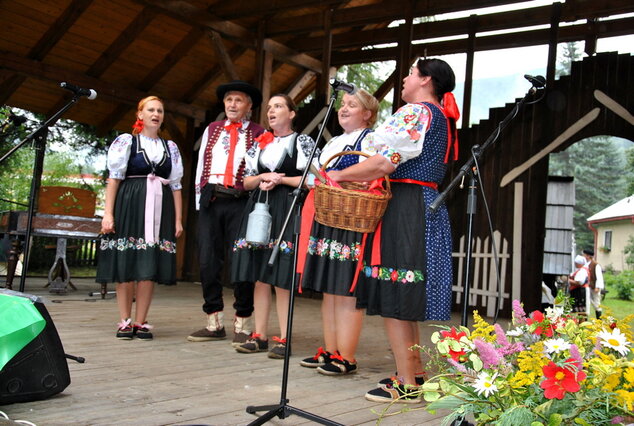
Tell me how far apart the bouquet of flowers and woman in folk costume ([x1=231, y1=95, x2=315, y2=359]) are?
A: 2.10 metres

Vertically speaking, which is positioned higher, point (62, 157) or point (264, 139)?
point (62, 157)

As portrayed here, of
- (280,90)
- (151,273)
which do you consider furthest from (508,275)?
(280,90)

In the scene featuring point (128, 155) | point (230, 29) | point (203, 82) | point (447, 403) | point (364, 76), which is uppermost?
point (364, 76)

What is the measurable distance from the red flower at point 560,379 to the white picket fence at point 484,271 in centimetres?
601

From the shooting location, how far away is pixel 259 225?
3240 millimetres

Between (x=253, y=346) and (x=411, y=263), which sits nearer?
(x=411, y=263)

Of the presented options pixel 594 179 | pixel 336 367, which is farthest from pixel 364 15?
pixel 594 179

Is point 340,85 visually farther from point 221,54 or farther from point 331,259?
point 221,54

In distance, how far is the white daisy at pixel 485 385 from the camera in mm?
1131

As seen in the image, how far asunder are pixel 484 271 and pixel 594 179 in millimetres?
25004

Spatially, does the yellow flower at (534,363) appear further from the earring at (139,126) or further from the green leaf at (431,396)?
the earring at (139,126)

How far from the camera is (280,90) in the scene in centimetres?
1066

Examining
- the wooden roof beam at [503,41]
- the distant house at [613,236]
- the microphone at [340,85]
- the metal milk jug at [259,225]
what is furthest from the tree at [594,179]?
the microphone at [340,85]

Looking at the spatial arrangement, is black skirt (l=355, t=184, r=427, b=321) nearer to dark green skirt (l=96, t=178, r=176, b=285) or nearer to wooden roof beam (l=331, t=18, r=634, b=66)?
dark green skirt (l=96, t=178, r=176, b=285)
